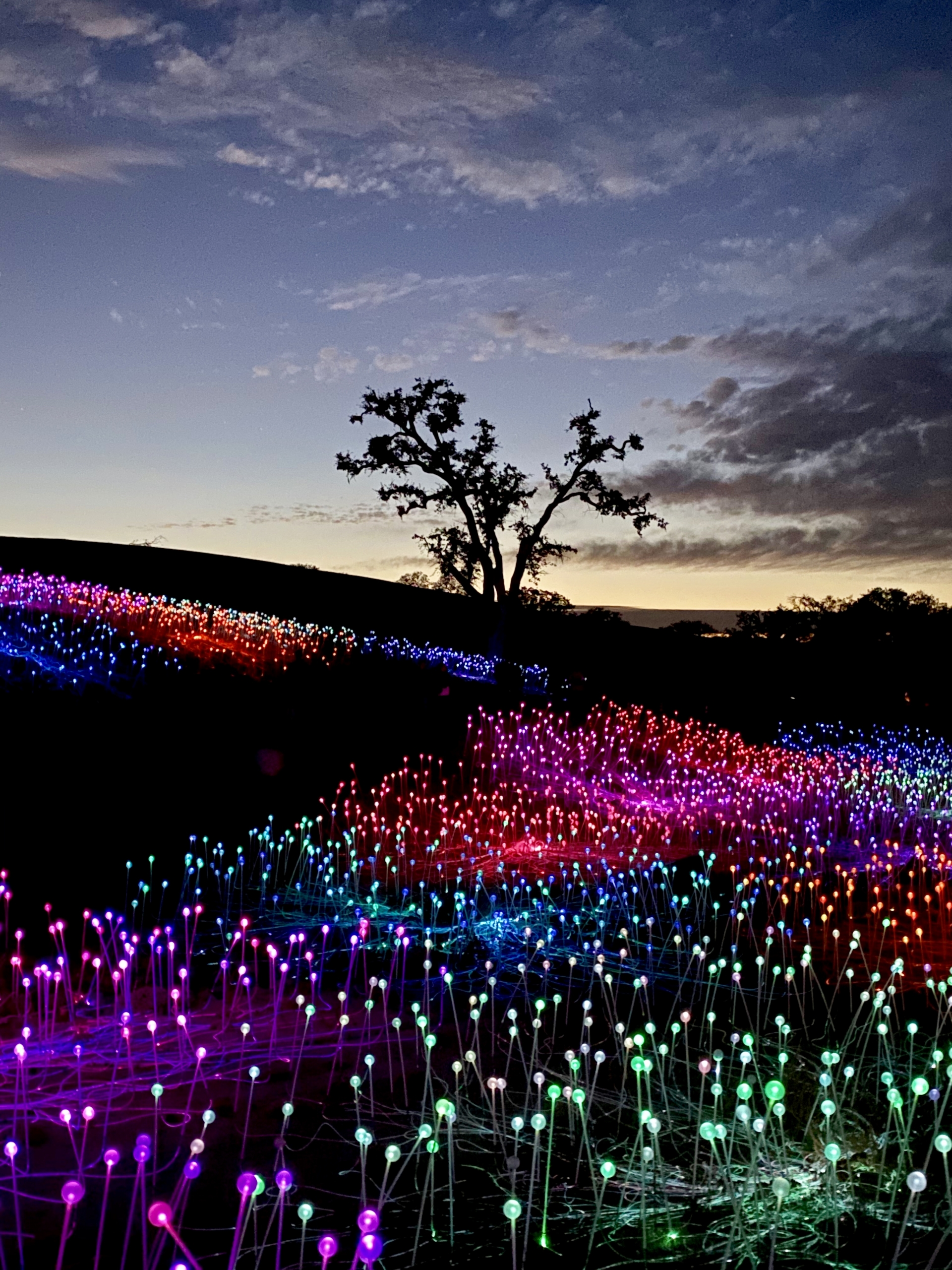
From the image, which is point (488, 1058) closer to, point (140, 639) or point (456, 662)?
point (140, 639)

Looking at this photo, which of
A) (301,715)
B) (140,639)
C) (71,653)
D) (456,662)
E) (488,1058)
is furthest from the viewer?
(456,662)

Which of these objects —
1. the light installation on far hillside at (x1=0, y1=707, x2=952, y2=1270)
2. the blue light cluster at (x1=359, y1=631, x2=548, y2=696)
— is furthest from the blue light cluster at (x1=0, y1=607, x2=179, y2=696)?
the blue light cluster at (x1=359, y1=631, x2=548, y2=696)

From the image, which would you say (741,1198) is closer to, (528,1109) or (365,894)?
(528,1109)

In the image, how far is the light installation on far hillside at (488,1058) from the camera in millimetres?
3400

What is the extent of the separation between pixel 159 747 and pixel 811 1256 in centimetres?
761

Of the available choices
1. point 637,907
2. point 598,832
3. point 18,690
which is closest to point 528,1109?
point 637,907

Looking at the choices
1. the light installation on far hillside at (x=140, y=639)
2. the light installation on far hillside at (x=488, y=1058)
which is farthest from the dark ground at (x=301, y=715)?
the light installation on far hillside at (x=140, y=639)

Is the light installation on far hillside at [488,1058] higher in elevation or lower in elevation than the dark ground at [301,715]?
lower

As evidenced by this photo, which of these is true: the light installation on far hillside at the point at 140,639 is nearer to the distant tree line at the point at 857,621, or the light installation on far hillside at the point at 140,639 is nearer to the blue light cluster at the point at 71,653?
the blue light cluster at the point at 71,653

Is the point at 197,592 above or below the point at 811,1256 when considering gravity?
above

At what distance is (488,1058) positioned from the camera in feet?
16.7

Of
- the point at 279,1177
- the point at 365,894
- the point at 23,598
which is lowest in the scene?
the point at 365,894

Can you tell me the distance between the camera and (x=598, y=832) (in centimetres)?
1005

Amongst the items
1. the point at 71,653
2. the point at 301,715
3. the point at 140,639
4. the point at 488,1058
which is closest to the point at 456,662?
the point at 140,639
